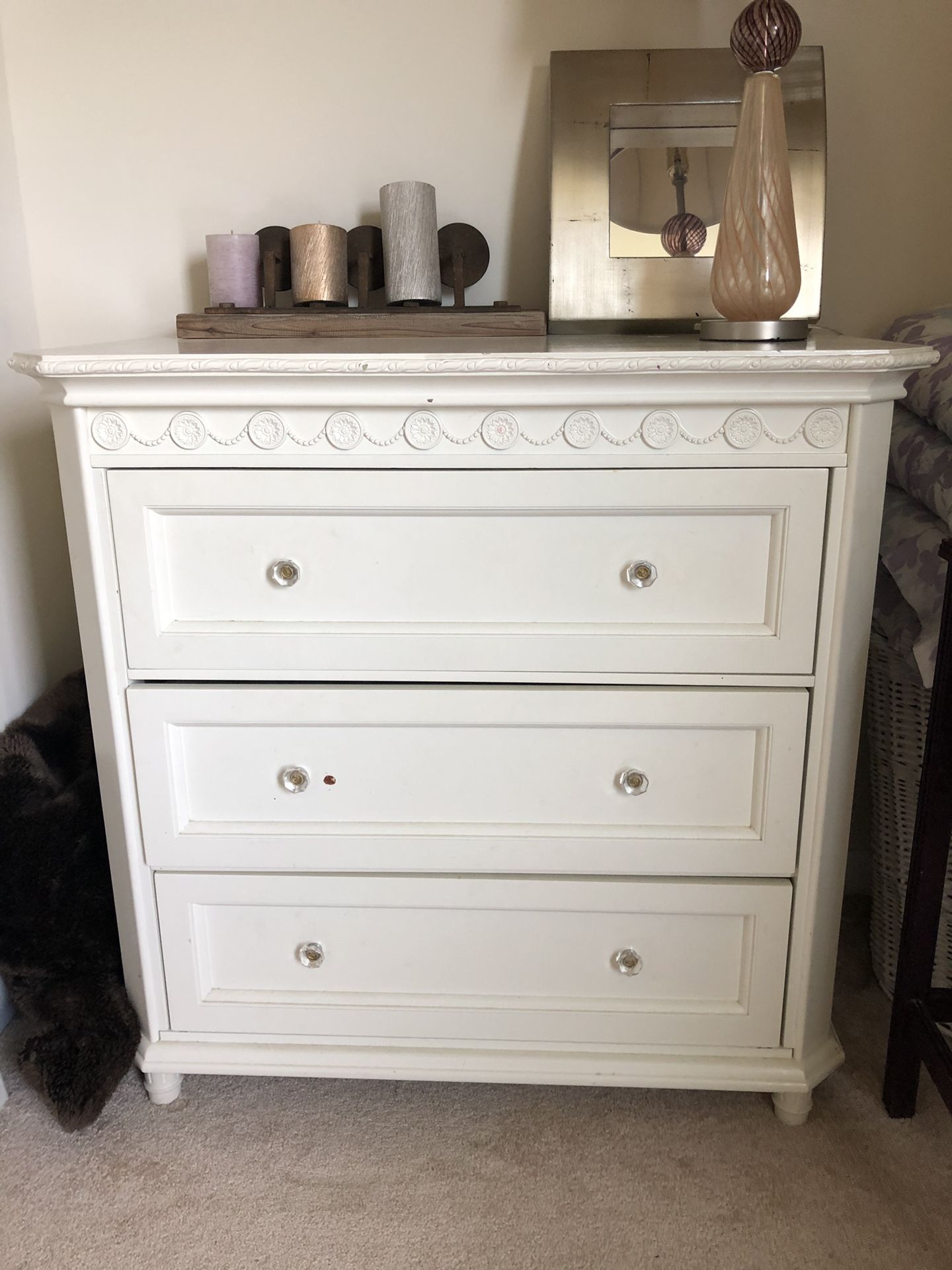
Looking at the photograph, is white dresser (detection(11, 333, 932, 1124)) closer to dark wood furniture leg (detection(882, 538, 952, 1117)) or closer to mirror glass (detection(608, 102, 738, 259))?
dark wood furniture leg (detection(882, 538, 952, 1117))

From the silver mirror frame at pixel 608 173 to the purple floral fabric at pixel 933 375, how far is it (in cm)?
14

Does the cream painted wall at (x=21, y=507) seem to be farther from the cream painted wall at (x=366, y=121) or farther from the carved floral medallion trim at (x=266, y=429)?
the carved floral medallion trim at (x=266, y=429)

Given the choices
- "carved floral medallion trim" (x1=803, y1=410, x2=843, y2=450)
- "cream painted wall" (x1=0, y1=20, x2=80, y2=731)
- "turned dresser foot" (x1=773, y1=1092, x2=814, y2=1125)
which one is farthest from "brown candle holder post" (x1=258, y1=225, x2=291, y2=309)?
"turned dresser foot" (x1=773, y1=1092, x2=814, y2=1125)

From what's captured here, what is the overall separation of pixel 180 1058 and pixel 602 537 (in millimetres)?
817

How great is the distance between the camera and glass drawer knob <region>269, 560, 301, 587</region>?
1038 millimetres

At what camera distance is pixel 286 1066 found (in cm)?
118

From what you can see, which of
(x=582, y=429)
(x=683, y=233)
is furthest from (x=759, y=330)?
(x=683, y=233)

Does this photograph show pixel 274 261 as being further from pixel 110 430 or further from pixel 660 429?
pixel 660 429

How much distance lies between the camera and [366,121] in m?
1.36

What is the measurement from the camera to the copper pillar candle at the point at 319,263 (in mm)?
1301

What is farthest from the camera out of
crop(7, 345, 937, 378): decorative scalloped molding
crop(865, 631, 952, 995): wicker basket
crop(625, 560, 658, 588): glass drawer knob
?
crop(865, 631, 952, 995): wicker basket

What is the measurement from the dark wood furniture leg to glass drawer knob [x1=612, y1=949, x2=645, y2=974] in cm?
31

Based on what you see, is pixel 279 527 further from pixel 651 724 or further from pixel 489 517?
pixel 651 724

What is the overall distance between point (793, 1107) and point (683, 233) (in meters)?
1.13
